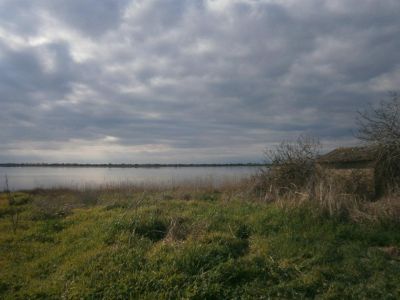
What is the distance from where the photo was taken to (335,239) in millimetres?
7246

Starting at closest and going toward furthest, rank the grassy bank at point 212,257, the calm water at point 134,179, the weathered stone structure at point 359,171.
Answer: the grassy bank at point 212,257
the weathered stone structure at point 359,171
the calm water at point 134,179

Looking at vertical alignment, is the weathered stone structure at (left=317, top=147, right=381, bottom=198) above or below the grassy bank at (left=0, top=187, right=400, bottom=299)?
above

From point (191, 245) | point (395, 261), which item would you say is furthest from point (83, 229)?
point (395, 261)

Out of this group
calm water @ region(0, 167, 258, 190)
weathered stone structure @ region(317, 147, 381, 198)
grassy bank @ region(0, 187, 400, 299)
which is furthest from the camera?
calm water @ region(0, 167, 258, 190)

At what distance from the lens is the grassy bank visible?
211 inches

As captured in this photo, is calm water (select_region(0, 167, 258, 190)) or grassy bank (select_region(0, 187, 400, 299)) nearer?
grassy bank (select_region(0, 187, 400, 299))

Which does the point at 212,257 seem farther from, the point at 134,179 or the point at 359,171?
the point at 134,179

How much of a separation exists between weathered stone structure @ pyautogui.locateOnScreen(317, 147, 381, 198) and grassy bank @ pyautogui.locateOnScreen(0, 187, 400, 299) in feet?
11.7

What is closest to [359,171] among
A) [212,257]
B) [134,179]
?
[212,257]

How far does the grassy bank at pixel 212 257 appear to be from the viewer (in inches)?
211

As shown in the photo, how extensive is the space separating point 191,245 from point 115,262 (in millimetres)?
1387

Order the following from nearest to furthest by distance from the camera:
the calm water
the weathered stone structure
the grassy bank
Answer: the grassy bank → the weathered stone structure → the calm water

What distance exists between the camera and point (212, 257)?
6.26m

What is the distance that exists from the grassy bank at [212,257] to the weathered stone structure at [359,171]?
11.7ft
